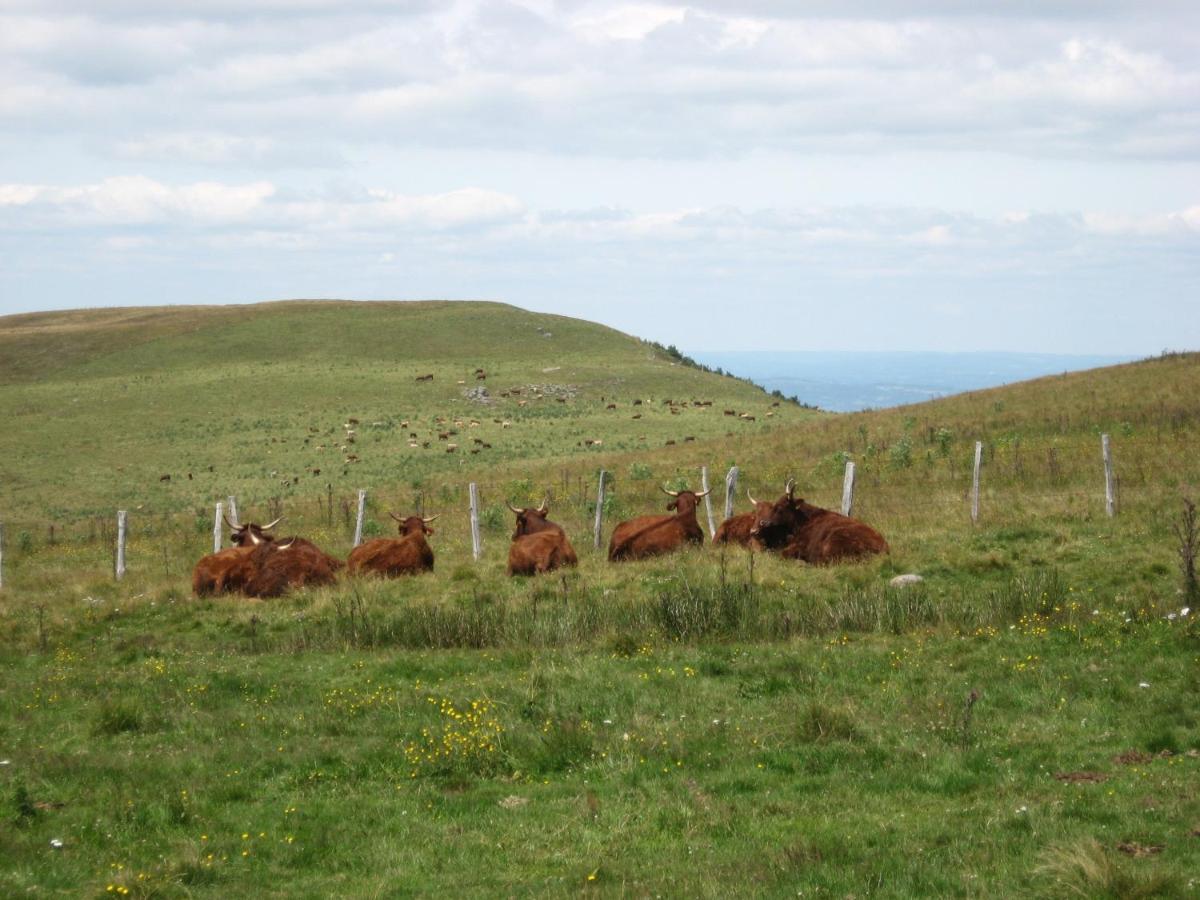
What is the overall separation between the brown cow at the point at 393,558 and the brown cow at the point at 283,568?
448mm

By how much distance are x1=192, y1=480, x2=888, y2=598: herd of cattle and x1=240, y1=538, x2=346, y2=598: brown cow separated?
0.05ft

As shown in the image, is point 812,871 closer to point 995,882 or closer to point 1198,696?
point 995,882

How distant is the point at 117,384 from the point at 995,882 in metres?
73.3

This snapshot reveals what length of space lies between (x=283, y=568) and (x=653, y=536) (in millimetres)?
5553

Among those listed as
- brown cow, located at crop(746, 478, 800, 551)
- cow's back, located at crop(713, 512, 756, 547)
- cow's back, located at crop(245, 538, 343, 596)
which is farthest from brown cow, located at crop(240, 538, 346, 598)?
brown cow, located at crop(746, 478, 800, 551)

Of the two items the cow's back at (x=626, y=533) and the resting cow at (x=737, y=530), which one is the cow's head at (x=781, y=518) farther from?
the cow's back at (x=626, y=533)

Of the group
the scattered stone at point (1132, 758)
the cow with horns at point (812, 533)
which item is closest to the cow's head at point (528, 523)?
the cow with horns at point (812, 533)

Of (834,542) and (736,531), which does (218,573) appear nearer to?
(736,531)

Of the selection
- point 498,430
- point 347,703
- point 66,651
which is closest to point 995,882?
point 347,703

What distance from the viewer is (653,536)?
61.8 feet

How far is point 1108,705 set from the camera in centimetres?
943

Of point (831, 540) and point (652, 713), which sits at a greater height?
point (831, 540)

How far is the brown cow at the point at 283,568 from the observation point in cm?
1772

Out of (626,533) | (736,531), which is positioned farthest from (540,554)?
(736,531)
